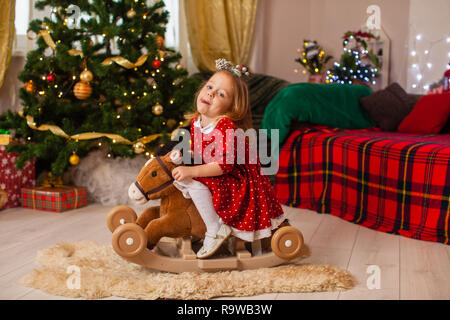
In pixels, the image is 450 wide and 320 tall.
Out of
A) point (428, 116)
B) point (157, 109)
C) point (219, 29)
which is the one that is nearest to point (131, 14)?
point (157, 109)

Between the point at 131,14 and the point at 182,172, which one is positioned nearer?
the point at 182,172

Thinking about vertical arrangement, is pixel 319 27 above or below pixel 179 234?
above

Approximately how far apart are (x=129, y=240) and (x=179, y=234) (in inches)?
7.1

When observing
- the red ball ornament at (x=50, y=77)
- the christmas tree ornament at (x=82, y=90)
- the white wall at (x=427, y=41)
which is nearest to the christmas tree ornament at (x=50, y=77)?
the red ball ornament at (x=50, y=77)

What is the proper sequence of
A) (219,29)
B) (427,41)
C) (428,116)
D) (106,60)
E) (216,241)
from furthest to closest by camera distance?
(427,41), (219,29), (428,116), (106,60), (216,241)

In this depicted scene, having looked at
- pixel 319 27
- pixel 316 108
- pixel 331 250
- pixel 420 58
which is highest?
pixel 319 27

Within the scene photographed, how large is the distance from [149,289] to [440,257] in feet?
3.44

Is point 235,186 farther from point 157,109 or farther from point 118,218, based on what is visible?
point 157,109

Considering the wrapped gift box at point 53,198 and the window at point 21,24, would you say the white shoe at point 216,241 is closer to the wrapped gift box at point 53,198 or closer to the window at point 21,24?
the wrapped gift box at point 53,198

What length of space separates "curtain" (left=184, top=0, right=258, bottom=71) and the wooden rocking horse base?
2.29 m

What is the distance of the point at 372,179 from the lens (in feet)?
6.95

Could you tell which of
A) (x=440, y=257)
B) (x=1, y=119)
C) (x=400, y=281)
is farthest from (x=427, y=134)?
(x=1, y=119)

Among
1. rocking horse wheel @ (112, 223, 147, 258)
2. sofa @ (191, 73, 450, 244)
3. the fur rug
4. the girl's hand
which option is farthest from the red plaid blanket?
rocking horse wheel @ (112, 223, 147, 258)

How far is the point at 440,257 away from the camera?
1656mm
